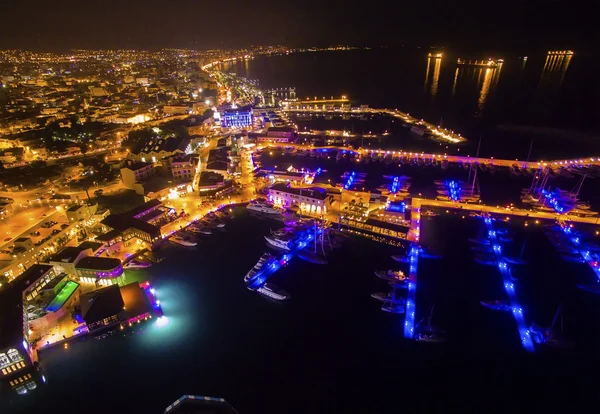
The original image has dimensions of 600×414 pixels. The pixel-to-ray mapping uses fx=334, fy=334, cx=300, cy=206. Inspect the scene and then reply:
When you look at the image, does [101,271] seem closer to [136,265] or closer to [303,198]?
[136,265]

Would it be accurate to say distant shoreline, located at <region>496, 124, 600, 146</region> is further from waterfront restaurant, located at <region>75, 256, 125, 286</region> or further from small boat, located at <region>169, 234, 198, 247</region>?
waterfront restaurant, located at <region>75, 256, 125, 286</region>

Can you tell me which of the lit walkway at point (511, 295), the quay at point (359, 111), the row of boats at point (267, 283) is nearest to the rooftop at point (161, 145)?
the row of boats at point (267, 283)

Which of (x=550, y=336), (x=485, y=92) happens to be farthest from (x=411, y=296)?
(x=485, y=92)

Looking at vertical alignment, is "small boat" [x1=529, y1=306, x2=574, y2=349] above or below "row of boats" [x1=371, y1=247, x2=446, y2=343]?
below

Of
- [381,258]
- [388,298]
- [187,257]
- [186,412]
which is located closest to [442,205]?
[381,258]

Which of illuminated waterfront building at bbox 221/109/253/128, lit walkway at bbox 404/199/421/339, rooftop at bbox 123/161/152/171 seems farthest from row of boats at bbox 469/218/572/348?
illuminated waterfront building at bbox 221/109/253/128

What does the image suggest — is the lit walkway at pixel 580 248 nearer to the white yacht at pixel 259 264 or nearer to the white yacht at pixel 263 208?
the white yacht at pixel 259 264

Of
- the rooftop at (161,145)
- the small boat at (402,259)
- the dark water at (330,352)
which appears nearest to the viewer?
the dark water at (330,352)
